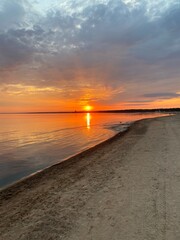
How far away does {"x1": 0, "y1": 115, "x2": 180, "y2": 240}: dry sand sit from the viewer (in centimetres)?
496

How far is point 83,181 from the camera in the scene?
29.2ft

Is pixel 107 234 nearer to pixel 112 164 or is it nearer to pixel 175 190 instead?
pixel 175 190

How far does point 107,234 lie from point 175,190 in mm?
3259

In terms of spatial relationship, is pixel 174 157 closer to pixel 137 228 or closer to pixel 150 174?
pixel 150 174

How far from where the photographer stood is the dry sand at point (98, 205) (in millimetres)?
4965

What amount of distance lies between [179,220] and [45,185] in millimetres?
5471

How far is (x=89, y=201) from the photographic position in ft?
21.9

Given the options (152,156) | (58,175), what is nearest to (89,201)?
(58,175)

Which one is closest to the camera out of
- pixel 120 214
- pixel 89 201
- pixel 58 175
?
pixel 120 214

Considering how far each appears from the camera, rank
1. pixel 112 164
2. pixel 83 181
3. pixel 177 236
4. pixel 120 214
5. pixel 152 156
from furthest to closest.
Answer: pixel 152 156
pixel 112 164
pixel 83 181
pixel 120 214
pixel 177 236

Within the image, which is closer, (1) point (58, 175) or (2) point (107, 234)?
(2) point (107, 234)

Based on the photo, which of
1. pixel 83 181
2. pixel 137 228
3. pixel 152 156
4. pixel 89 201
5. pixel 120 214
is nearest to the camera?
pixel 137 228

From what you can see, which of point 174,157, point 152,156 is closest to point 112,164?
point 152,156

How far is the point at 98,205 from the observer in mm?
6340
